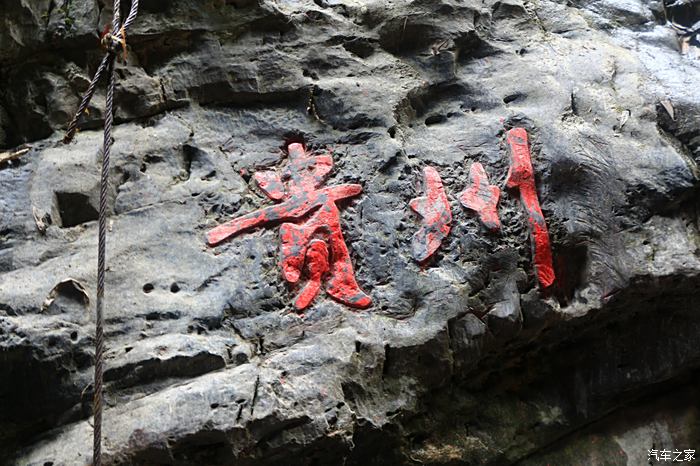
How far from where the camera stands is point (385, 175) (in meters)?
2.64

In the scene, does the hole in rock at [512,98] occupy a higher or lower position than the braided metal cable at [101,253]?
lower

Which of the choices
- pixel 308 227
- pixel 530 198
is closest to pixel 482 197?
pixel 530 198

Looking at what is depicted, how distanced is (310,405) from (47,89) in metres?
1.50

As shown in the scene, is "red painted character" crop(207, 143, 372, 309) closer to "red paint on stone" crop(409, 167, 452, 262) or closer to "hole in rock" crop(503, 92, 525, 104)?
"red paint on stone" crop(409, 167, 452, 262)

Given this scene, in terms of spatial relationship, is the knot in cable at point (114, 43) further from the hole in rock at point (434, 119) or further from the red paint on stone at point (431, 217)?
the hole in rock at point (434, 119)

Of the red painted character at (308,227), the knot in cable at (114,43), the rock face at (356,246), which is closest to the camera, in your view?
the knot in cable at (114,43)

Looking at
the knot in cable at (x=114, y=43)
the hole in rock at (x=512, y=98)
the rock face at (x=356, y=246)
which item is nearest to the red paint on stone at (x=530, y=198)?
the rock face at (x=356, y=246)

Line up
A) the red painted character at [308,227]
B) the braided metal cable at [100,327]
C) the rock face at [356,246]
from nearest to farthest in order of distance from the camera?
the braided metal cable at [100,327], the rock face at [356,246], the red painted character at [308,227]

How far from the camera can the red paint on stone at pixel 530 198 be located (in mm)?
2562

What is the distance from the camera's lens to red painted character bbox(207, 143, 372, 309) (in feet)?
7.78

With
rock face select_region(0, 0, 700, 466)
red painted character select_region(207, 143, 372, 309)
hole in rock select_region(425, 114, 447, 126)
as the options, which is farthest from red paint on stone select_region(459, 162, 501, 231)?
red painted character select_region(207, 143, 372, 309)

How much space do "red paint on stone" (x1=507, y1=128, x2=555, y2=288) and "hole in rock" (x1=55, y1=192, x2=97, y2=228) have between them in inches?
59.0

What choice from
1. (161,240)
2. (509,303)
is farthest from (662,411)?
(161,240)

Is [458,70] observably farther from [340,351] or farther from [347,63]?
[340,351]
